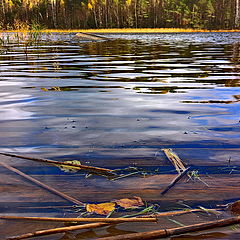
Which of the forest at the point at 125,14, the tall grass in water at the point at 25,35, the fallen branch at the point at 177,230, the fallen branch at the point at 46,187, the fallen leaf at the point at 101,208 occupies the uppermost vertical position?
the forest at the point at 125,14

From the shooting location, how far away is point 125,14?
73625mm

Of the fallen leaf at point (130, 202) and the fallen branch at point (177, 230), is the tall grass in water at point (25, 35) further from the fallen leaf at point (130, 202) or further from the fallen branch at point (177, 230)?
the fallen branch at point (177, 230)

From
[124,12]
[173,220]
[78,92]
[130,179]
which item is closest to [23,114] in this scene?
[78,92]

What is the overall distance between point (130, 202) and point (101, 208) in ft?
0.52

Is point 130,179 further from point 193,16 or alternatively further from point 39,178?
point 193,16

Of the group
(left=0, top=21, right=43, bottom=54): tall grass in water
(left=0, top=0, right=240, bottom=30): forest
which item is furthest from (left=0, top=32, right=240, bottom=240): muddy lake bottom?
(left=0, top=0, right=240, bottom=30): forest

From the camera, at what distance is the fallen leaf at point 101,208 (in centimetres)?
160

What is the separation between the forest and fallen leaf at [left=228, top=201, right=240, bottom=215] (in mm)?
69012

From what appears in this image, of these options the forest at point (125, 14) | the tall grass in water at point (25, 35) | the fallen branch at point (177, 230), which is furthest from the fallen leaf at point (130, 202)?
the forest at point (125, 14)

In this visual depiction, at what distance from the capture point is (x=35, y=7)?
2955 inches

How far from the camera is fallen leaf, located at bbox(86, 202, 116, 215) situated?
160 centimetres

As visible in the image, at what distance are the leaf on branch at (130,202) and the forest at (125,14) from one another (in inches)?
2713

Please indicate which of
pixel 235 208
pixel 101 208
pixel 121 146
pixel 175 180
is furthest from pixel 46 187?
pixel 235 208

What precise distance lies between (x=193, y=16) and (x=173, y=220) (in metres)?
78.6
